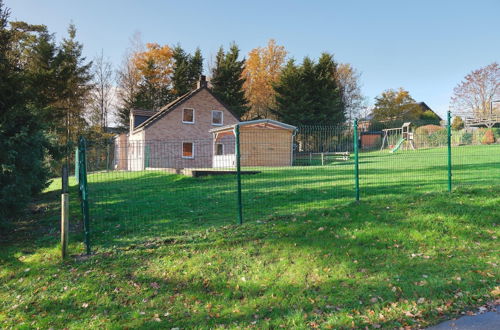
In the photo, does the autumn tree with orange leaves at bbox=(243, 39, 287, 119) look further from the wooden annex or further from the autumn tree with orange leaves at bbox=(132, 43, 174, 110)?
the wooden annex

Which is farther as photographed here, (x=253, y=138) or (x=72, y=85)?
(x=72, y=85)

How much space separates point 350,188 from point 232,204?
3.42 m

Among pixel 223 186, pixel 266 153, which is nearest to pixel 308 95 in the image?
pixel 266 153

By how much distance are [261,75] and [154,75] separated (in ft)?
46.9

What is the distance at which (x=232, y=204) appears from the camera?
826 centimetres

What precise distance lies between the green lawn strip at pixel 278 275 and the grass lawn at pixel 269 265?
19 mm

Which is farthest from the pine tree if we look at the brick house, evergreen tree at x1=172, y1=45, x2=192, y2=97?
the brick house

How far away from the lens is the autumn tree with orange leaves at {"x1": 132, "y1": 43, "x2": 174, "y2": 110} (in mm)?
39219

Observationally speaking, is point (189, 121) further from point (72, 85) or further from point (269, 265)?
point (269, 265)

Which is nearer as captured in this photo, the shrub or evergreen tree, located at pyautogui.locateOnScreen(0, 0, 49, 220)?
evergreen tree, located at pyautogui.locateOnScreen(0, 0, 49, 220)

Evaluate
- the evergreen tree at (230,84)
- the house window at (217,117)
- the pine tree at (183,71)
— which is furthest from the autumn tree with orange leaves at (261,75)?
the house window at (217,117)

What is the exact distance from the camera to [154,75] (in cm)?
3981

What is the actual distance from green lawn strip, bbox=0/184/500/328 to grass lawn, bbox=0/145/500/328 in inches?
0.7

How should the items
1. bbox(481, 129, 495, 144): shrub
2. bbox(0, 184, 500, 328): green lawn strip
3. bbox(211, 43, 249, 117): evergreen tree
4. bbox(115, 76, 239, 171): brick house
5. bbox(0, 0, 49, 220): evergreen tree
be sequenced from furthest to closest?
1. bbox(211, 43, 249, 117): evergreen tree
2. bbox(115, 76, 239, 171): brick house
3. bbox(481, 129, 495, 144): shrub
4. bbox(0, 0, 49, 220): evergreen tree
5. bbox(0, 184, 500, 328): green lawn strip
